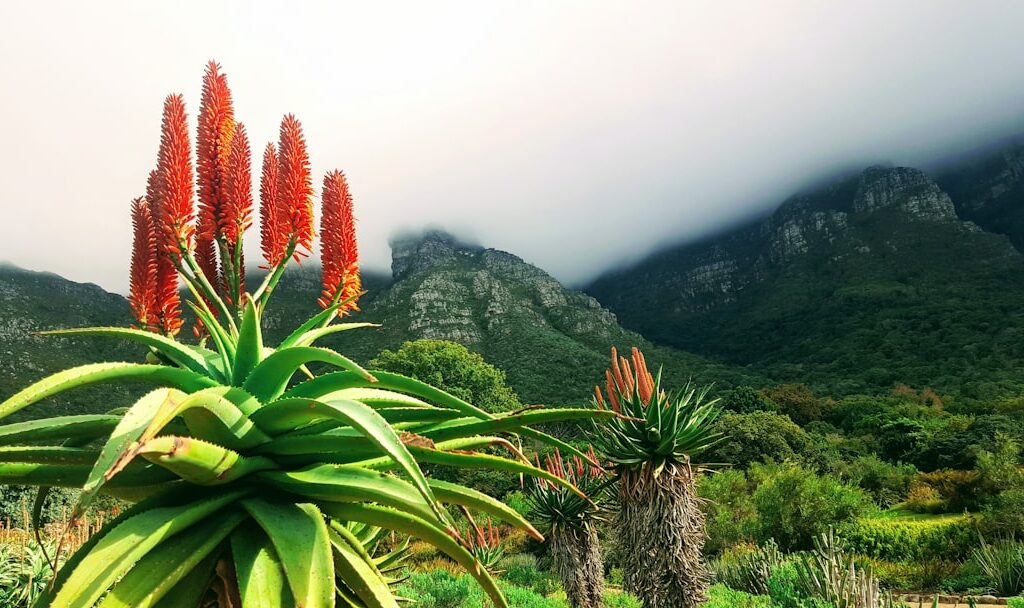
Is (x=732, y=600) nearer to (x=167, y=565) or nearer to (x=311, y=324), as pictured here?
(x=311, y=324)

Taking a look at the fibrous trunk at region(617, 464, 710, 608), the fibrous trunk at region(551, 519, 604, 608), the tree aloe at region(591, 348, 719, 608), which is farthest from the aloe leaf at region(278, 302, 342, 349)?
the fibrous trunk at region(551, 519, 604, 608)

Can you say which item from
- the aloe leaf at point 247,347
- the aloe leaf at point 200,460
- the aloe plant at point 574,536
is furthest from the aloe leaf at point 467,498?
the aloe plant at point 574,536

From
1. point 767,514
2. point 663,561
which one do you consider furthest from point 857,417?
point 663,561

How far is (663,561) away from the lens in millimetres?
7500

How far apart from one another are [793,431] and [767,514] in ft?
50.4

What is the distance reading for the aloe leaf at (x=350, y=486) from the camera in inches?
60.9

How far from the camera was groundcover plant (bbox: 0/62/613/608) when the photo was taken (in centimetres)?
140

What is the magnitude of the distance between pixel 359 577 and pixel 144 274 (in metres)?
1.56

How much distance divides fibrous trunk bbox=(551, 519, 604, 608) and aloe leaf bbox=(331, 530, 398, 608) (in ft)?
30.4

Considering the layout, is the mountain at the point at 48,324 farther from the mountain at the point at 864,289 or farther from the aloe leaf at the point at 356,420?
the mountain at the point at 864,289

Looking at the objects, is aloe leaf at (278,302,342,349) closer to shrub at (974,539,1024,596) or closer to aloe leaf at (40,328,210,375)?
aloe leaf at (40,328,210,375)

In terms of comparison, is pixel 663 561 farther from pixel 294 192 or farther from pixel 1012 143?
pixel 1012 143

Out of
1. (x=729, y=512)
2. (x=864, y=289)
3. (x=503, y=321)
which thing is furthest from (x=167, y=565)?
(x=864, y=289)

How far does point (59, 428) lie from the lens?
171 cm
